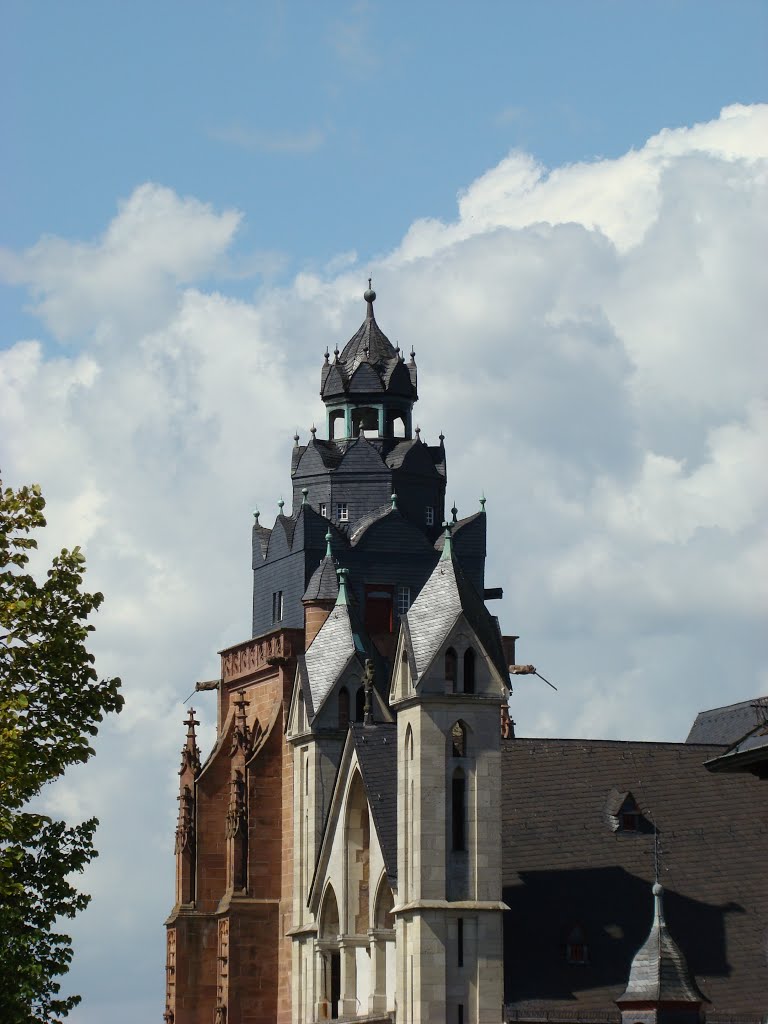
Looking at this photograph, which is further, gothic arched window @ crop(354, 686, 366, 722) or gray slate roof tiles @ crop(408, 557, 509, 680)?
→ gothic arched window @ crop(354, 686, 366, 722)

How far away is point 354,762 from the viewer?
84188 mm

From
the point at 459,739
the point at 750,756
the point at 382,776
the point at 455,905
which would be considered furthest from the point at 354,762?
the point at 750,756

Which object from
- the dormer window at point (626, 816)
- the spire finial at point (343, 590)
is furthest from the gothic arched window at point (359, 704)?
the dormer window at point (626, 816)

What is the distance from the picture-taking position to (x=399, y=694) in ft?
250

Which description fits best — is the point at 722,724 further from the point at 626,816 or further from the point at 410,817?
the point at 410,817

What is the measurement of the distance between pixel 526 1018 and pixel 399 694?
1003cm

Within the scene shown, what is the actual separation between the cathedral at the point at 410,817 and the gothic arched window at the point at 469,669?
0.08 metres

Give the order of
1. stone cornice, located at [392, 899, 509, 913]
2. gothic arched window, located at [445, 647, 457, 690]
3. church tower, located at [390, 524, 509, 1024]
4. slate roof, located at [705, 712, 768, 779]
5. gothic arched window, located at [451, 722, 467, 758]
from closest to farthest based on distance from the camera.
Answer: slate roof, located at [705, 712, 768, 779] < church tower, located at [390, 524, 509, 1024] < stone cornice, located at [392, 899, 509, 913] < gothic arched window, located at [451, 722, 467, 758] < gothic arched window, located at [445, 647, 457, 690]

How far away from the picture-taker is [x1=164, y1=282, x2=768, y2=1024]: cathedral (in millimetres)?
74125

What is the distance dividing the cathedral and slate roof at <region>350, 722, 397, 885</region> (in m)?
0.09

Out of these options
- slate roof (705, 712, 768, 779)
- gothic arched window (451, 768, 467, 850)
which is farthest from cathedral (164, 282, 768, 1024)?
slate roof (705, 712, 768, 779)

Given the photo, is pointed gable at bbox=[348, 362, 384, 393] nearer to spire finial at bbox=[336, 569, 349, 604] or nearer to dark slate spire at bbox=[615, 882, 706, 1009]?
spire finial at bbox=[336, 569, 349, 604]

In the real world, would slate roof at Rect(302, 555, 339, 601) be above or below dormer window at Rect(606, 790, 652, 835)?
above

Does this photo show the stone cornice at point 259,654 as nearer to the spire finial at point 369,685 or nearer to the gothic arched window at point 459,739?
the spire finial at point 369,685
